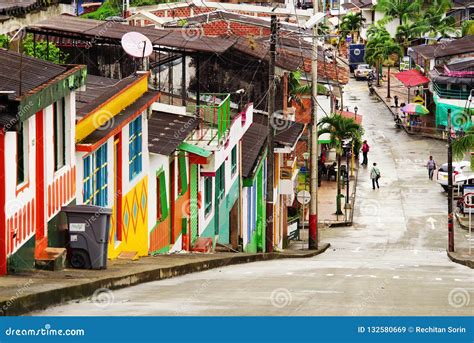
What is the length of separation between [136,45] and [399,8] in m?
94.8

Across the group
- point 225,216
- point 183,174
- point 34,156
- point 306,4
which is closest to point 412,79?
point 225,216

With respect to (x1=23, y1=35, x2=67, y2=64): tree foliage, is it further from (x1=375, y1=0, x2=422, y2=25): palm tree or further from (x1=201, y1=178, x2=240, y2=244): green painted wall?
(x1=375, y1=0, x2=422, y2=25): palm tree

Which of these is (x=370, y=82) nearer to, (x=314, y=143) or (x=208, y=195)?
(x=314, y=143)

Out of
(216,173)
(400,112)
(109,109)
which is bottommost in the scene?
(400,112)

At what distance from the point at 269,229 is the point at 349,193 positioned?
2588 cm

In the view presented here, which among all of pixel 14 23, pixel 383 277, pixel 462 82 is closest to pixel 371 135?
pixel 462 82

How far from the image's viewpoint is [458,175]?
2498 inches

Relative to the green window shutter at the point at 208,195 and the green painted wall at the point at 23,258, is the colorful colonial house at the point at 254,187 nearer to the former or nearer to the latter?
the green window shutter at the point at 208,195

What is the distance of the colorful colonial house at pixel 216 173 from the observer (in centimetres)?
3347

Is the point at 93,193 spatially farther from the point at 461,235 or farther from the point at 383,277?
the point at 461,235

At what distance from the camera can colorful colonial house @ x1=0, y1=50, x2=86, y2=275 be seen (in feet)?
62.0

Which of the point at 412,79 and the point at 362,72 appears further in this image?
the point at 362,72

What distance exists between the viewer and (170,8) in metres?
79.0

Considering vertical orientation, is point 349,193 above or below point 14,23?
below
